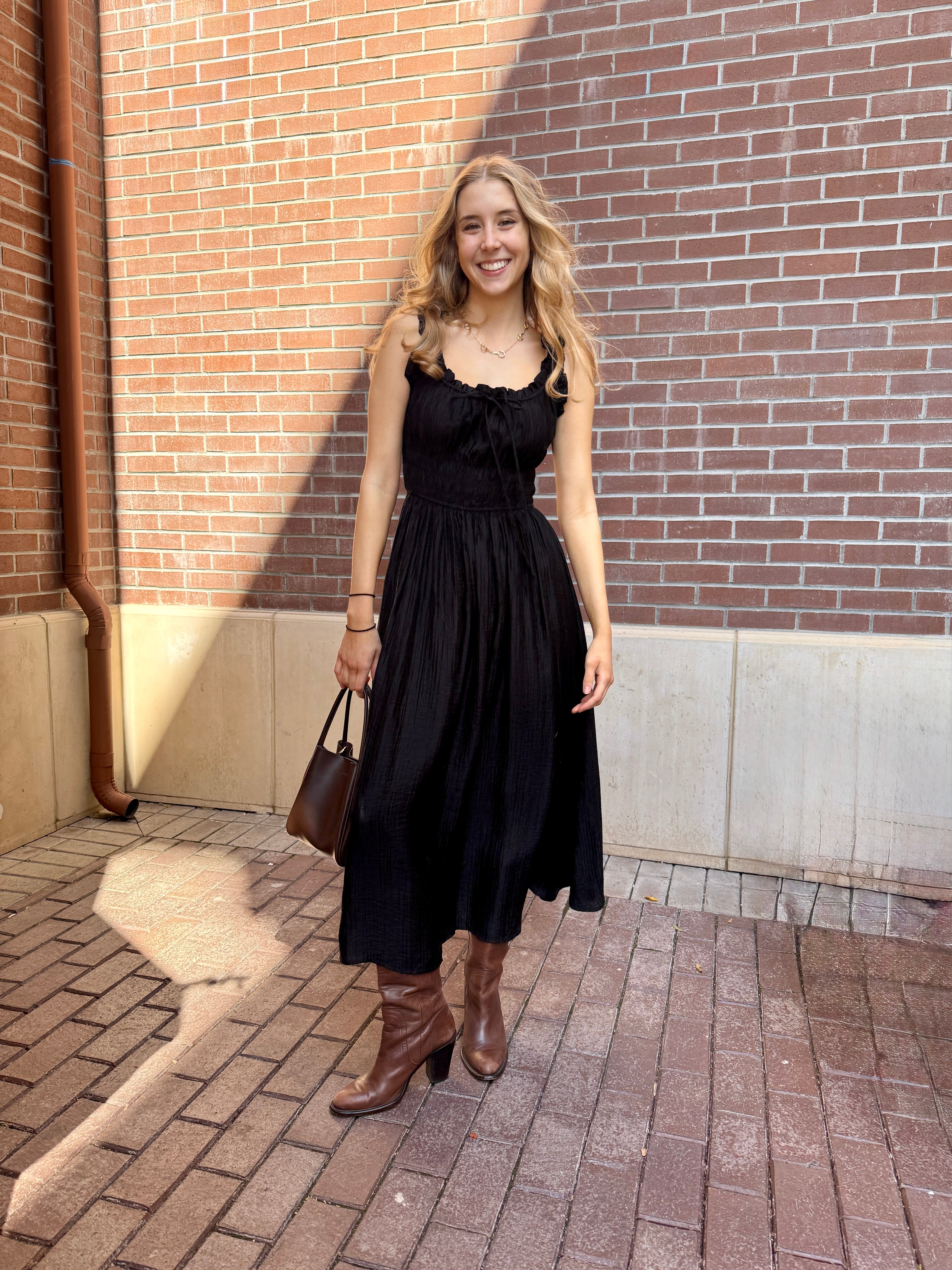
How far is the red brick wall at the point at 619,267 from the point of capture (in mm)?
3389

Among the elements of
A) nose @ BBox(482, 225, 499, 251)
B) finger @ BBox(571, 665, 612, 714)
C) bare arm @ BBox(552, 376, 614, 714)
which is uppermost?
nose @ BBox(482, 225, 499, 251)

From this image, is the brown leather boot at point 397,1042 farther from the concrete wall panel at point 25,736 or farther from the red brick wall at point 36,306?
the red brick wall at point 36,306

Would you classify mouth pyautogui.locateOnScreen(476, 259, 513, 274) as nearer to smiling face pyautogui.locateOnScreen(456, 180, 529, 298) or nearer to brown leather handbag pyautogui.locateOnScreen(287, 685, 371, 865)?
smiling face pyautogui.locateOnScreen(456, 180, 529, 298)

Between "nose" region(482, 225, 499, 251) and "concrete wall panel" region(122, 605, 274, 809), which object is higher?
"nose" region(482, 225, 499, 251)

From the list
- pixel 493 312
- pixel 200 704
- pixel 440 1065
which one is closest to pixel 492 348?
Answer: pixel 493 312

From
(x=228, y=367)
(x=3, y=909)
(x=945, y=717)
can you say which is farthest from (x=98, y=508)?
(x=945, y=717)

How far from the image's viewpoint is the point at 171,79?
4137mm

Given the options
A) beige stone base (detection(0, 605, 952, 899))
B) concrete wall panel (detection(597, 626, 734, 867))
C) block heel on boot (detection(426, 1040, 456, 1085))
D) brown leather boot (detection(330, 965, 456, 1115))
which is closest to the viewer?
brown leather boot (detection(330, 965, 456, 1115))

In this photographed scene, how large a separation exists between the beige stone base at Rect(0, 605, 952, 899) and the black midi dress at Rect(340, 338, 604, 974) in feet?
5.04

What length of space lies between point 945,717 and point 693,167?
233cm

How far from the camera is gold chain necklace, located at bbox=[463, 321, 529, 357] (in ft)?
7.30

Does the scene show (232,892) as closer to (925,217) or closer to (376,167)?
(376,167)

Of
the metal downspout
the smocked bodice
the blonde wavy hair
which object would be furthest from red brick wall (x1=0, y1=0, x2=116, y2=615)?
the smocked bodice

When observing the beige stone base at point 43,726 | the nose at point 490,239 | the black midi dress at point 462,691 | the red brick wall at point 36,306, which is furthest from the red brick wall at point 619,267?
the nose at point 490,239
